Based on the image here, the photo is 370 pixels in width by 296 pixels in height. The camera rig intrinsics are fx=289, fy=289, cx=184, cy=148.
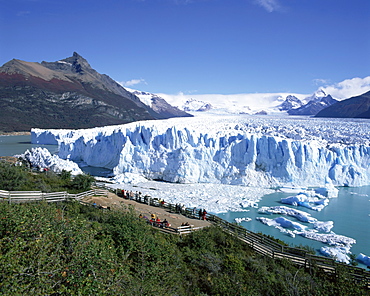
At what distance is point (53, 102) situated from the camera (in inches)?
3056

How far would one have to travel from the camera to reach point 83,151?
26016mm

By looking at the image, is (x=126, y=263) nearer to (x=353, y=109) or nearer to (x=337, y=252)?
(x=337, y=252)

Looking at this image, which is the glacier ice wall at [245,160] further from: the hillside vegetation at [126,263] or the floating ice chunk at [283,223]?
the hillside vegetation at [126,263]

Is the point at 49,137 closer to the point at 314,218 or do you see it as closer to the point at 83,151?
the point at 83,151

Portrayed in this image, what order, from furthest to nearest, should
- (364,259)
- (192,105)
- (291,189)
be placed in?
(192,105), (291,189), (364,259)

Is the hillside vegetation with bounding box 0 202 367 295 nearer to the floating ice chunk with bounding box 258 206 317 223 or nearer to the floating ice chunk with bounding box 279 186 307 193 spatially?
the floating ice chunk with bounding box 258 206 317 223

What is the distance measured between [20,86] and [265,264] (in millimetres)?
87100

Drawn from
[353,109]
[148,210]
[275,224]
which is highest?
[353,109]

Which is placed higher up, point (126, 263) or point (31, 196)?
point (31, 196)

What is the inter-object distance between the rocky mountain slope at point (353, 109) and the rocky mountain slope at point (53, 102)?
1980 inches

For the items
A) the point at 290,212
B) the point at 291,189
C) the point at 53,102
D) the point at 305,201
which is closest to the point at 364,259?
the point at 290,212

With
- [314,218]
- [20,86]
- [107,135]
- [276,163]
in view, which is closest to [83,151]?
[107,135]

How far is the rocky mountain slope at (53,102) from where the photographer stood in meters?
68.2

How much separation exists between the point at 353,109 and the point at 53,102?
69960 mm
